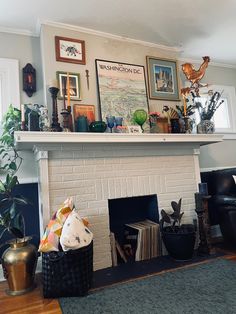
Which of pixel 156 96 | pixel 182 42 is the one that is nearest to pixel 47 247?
pixel 156 96

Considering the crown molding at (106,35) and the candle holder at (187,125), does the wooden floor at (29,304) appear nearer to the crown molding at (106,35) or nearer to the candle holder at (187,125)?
the candle holder at (187,125)

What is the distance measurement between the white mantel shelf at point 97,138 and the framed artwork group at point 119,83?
0.35 m

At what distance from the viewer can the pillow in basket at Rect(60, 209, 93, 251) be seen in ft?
5.88

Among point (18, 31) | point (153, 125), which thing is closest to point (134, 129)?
point (153, 125)

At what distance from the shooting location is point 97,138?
227 centimetres

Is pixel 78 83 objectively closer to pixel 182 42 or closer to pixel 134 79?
pixel 134 79

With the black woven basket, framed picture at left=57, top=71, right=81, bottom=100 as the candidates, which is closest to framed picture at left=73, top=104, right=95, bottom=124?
framed picture at left=57, top=71, right=81, bottom=100

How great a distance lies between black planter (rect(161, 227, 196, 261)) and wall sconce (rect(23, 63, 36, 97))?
2014mm

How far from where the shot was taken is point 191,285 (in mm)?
1862

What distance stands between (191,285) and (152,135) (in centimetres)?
136

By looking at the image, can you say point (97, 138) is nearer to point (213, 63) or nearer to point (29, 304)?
point (29, 304)

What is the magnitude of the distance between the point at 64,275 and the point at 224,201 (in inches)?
68.4

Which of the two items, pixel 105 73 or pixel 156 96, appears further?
pixel 156 96

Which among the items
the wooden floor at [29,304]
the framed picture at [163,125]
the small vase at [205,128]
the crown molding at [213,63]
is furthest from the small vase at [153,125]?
the wooden floor at [29,304]
